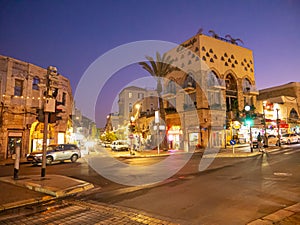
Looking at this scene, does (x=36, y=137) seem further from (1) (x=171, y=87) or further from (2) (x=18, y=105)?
(1) (x=171, y=87)

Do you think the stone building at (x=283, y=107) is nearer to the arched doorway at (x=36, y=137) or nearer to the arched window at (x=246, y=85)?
the arched window at (x=246, y=85)

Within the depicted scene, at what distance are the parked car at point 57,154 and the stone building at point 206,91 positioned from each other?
59.0 feet

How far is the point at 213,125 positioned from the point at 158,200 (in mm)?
29475

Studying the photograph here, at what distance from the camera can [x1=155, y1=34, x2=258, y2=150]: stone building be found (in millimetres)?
34688

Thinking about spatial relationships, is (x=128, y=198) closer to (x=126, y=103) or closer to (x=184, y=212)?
(x=184, y=212)

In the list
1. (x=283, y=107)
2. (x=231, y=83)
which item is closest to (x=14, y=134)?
(x=231, y=83)

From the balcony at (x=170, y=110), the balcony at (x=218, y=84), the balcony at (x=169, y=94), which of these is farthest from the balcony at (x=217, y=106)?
the balcony at (x=169, y=94)

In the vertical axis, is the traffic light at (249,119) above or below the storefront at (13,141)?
above

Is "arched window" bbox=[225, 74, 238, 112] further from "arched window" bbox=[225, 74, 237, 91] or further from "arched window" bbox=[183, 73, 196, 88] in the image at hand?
"arched window" bbox=[183, 73, 196, 88]

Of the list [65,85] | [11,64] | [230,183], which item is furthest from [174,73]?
[230,183]

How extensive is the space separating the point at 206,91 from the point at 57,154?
24.5m

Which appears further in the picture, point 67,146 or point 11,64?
point 11,64

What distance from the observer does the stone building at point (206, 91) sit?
34.7 meters

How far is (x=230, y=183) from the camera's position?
8.55 m
